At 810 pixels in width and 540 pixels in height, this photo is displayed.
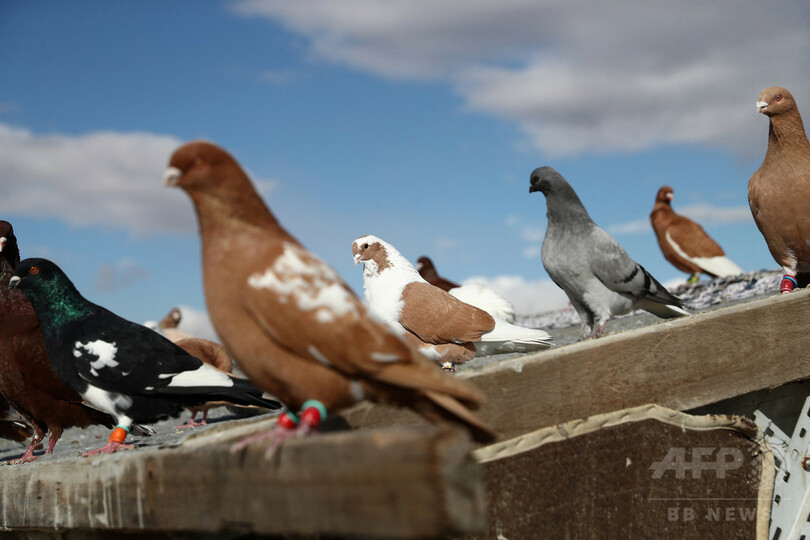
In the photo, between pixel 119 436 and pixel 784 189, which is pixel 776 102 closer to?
pixel 784 189

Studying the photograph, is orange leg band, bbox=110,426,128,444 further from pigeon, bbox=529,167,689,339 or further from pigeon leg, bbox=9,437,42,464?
pigeon, bbox=529,167,689,339

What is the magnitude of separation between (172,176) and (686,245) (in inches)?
611

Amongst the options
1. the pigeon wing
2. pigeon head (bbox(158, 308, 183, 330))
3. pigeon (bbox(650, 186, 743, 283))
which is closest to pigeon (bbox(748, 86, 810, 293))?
the pigeon wing

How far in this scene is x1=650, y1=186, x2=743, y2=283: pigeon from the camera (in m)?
15.9

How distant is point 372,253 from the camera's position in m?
6.97

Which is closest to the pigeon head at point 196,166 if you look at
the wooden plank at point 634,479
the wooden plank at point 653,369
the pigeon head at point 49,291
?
the wooden plank at point 653,369

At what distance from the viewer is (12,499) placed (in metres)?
3.69

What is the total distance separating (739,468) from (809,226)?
2.90 m

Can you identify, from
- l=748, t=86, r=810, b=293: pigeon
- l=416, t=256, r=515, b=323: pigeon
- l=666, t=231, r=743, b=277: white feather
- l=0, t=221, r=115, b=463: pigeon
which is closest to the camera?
l=0, t=221, r=115, b=463: pigeon

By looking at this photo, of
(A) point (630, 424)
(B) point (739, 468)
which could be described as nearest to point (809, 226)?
(B) point (739, 468)

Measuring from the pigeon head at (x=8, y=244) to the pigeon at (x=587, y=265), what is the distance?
437 centimetres

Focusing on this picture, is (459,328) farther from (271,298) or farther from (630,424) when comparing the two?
(271,298)

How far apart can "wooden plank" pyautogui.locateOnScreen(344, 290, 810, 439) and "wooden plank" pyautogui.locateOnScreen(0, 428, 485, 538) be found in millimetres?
777

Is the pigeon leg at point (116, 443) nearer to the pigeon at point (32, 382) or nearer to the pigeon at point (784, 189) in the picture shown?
the pigeon at point (32, 382)
